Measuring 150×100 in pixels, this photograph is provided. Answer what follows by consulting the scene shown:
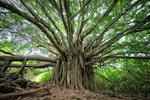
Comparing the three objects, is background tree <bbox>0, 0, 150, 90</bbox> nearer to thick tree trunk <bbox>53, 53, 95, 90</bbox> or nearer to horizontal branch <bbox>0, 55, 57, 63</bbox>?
thick tree trunk <bbox>53, 53, 95, 90</bbox>

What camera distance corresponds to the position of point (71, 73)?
394 cm

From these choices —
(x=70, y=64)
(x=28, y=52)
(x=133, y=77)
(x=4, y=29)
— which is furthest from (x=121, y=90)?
(x=4, y=29)

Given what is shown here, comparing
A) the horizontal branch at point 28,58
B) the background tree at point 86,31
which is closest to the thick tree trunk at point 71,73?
the background tree at point 86,31

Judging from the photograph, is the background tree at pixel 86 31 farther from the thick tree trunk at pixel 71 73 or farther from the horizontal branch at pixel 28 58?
the horizontal branch at pixel 28 58

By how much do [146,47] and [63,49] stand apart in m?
2.36

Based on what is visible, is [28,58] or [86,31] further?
[86,31]

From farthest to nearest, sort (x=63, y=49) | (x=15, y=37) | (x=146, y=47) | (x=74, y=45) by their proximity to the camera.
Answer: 1. (x=15, y=37)
2. (x=74, y=45)
3. (x=63, y=49)
4. (x=146, y=47)

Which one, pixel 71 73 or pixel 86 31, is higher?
pixel 86 31

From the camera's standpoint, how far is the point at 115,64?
5.79m

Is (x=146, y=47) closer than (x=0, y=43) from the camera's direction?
Yes

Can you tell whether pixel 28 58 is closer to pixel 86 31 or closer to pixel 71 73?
pixel 71 73

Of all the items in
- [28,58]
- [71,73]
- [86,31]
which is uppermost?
[86,31]

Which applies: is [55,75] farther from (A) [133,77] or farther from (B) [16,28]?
(A) [133,77]

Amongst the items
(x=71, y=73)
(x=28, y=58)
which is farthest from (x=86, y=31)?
(x=28, y=58)
